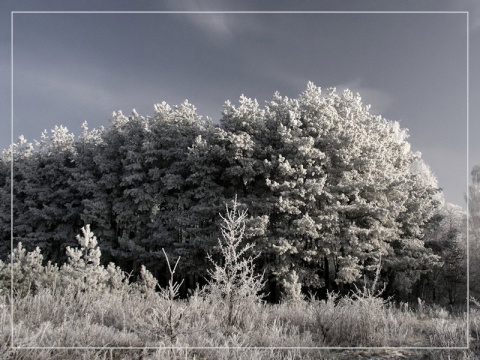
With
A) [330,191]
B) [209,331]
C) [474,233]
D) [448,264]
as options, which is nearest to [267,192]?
[330,191]

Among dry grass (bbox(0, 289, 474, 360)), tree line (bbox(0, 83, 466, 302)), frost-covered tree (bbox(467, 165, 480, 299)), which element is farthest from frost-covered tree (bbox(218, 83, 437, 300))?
dry grass (bbox(0, 289, 474, 360))

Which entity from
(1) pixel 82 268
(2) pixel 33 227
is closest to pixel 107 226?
(2) pixel 33 227

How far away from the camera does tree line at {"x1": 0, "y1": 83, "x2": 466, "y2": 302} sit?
14.7 m

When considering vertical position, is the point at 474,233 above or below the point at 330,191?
below

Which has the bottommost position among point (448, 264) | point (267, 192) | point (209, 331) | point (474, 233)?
point (448, 264)

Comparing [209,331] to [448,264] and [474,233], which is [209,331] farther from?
[448,264]

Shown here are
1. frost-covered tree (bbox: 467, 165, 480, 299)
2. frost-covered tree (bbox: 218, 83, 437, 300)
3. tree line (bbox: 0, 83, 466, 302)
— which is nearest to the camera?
frost-covered tree (bbox: 218, 83, 437, 300)

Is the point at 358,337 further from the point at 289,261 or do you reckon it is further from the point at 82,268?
the point at 289,261

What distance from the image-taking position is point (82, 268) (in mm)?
7645

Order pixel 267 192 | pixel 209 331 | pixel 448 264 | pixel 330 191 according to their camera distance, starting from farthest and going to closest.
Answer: pixel 448 264
pixel 267 192
pixel 330 191
pixel 209 331

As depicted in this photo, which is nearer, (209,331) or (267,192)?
(209,331)

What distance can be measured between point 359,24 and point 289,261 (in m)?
10.4

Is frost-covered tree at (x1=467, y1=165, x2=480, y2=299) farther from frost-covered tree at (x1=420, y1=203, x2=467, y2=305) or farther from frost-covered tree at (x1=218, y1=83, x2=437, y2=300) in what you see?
frost-covered tree at (x1=218, y1=83, x2=437, y2=300)

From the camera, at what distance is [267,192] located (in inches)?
613
